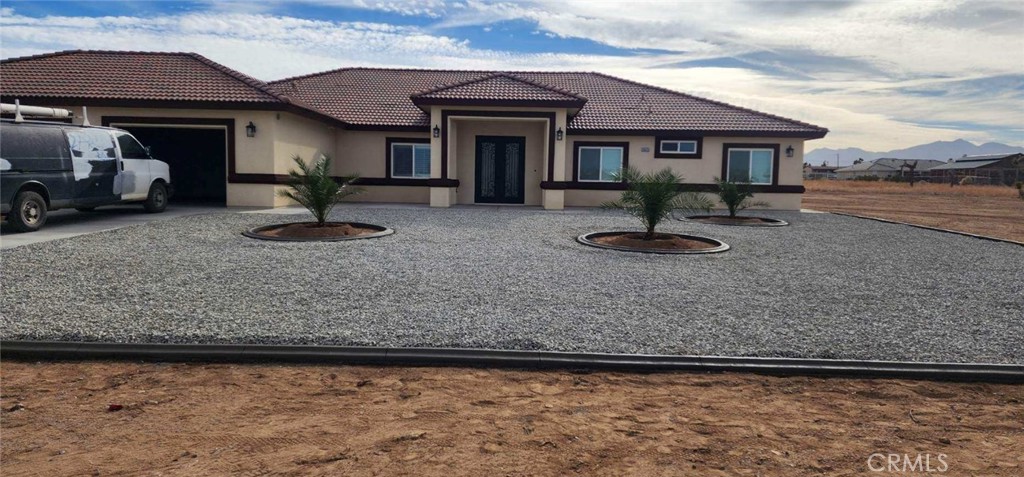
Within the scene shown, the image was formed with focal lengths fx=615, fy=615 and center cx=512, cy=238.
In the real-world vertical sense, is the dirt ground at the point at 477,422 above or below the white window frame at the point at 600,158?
below

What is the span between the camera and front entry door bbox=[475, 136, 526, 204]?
21.5 m

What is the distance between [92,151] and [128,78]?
22.0 ft

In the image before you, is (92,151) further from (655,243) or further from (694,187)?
(694,187)

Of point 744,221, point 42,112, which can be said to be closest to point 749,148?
point 744,221

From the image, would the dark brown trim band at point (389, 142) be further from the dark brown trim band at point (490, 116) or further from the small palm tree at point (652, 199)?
the small palm tree at point (652, 199)

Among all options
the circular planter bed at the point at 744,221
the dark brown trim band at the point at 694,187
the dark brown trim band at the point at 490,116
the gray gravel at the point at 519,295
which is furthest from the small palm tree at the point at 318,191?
the dark brown trim band at the point at 694,187

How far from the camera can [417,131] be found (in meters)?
21.6

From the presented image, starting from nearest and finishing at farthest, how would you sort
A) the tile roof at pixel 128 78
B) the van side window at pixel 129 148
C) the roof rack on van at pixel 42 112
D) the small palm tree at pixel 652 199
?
the small palm tree at pixel 652 199
the van side window at pixel 129 148
the roof rack on van at pixel 42 112
the tile roof at pixel 128 78

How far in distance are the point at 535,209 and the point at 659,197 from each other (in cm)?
844

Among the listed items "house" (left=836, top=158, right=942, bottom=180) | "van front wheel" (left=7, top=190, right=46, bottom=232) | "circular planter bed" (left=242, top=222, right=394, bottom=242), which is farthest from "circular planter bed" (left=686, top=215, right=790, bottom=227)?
"house" (left=836, top=158, right=942, bottom=180)

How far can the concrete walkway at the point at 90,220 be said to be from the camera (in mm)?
10555

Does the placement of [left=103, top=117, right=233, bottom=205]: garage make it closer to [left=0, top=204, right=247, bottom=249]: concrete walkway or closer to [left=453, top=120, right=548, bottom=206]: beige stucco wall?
[left=0, top=204, right=247, bottom=249]: concrete walkway

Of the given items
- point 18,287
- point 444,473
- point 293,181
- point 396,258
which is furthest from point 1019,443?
point 293,181
